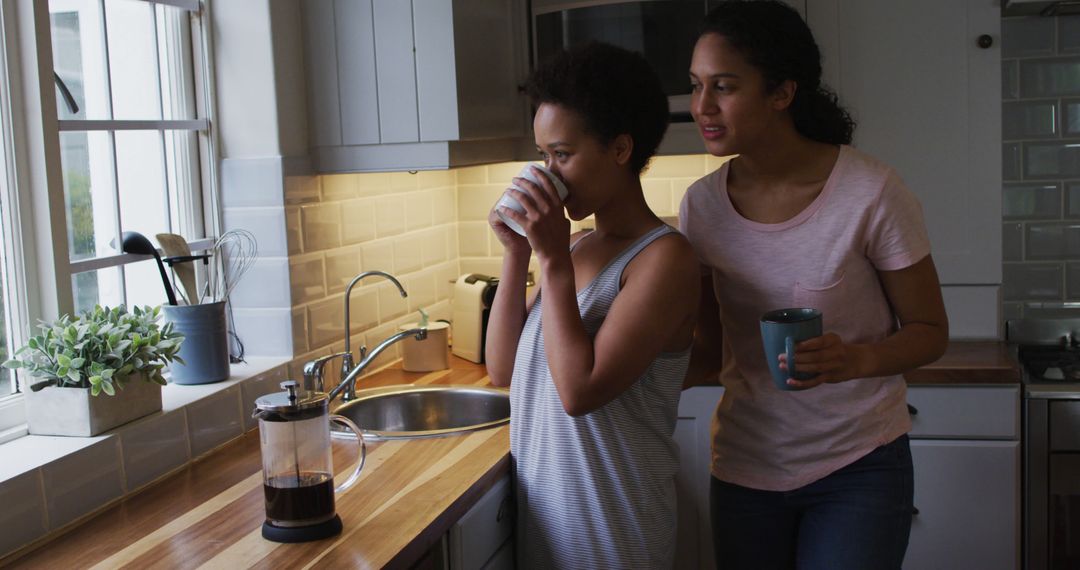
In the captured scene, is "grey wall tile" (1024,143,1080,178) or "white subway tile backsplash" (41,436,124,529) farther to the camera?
"grey wall tile" (1024,143,1080,178)

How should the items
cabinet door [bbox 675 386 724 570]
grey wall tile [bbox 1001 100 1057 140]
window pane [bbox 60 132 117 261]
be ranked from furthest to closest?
grey wall tile [bbox 1001 100 1057 140]
cabinet door [bbox 675 386 724 570]
window pane [bbox 60 132 117 261]

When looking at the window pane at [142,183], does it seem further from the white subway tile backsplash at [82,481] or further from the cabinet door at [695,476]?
the cabinet door at [695,476]

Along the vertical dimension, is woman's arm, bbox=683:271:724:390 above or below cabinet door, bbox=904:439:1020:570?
above

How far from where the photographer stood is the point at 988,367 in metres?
2.76

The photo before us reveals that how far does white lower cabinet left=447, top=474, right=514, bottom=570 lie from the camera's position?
1.85 m

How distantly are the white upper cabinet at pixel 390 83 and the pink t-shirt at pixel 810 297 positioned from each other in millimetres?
959

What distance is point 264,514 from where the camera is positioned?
1.80 meters

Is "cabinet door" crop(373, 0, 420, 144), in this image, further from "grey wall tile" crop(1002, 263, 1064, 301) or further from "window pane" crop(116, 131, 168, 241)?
"grey wall tile" crop(1002, 263, 1064, 301)

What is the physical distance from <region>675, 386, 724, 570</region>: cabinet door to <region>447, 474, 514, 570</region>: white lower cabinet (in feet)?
2.95

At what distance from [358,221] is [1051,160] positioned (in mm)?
1987

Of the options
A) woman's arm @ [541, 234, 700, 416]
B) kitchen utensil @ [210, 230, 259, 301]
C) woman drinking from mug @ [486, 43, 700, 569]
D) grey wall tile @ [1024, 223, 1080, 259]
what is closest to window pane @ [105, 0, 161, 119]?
kitchen utensil @ [210, 230, 259, 301]

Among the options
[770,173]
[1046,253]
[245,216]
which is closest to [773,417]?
[770,173]

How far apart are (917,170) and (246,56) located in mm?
1754

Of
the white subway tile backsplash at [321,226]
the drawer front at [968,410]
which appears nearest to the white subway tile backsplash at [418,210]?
the white subway tile backsplash at [321,226]
